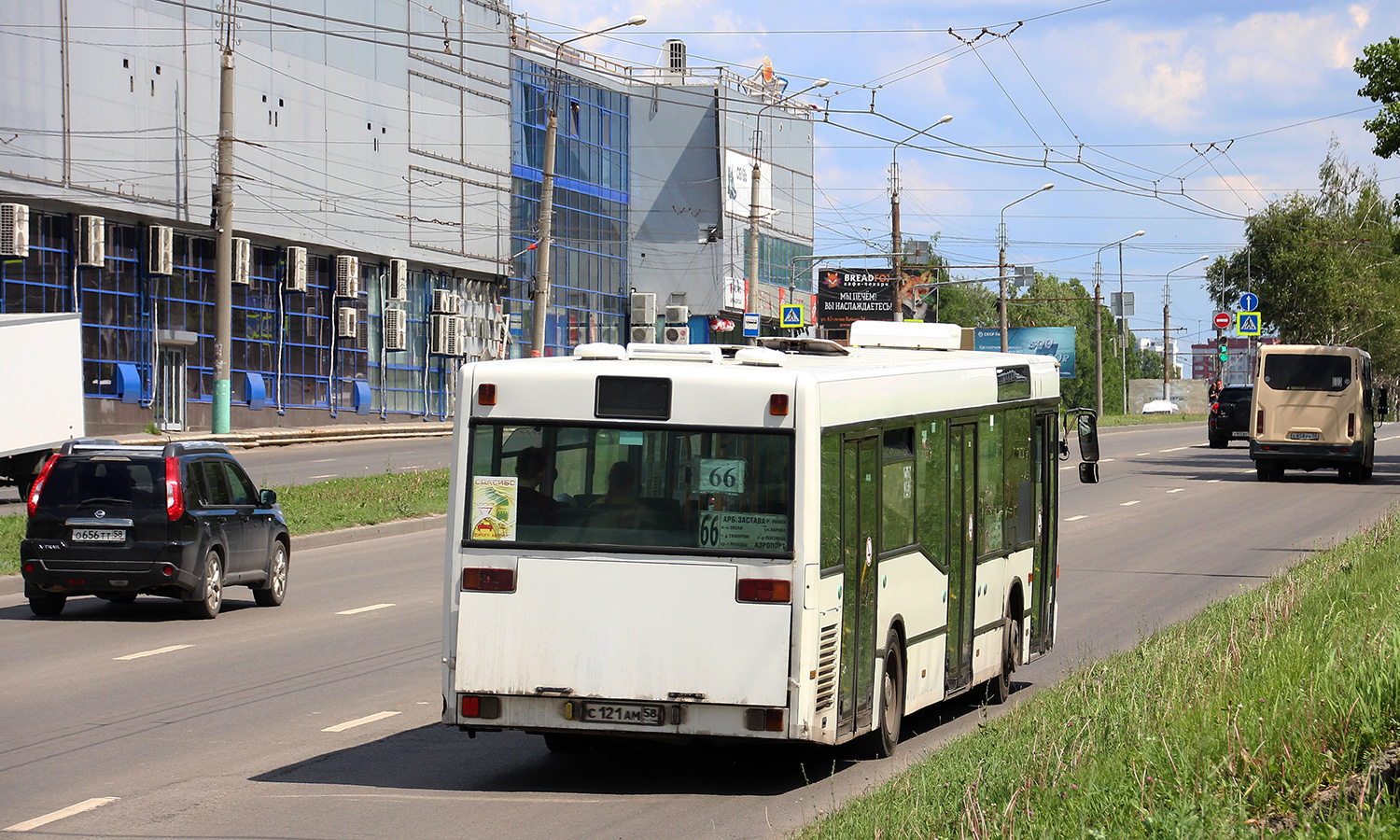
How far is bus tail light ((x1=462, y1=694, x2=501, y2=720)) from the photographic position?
29.1 feet

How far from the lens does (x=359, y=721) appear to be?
35.7 feet

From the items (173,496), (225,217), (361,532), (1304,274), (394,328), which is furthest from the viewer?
(1304,274)

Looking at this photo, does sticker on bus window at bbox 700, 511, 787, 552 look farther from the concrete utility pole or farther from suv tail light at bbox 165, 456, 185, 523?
the concrete utility pole

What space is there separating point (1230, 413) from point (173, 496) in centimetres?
4223

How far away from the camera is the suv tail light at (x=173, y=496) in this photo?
16.4 m

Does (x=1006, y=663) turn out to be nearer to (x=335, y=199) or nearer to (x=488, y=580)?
(x=488, y=580)

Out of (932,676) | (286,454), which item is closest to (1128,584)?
(932,676)

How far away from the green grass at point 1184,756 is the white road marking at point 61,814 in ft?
11.6

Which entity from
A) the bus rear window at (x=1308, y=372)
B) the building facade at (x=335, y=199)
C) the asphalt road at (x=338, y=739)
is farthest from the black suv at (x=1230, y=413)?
the asphalt road at (x=338, y=739)

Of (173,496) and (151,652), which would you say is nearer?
(151,652)

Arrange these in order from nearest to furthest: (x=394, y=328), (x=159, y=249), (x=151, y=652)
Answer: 1. (x=151, y=652)
2. (x=159, y=249)
3. (x=394, y=328)

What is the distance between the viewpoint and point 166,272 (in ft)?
156

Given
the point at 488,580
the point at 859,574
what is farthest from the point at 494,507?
the point at 859,574

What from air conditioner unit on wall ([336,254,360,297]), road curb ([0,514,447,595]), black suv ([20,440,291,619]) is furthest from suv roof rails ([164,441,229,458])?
air conditioner unit on wall ([336,254,360,297])
